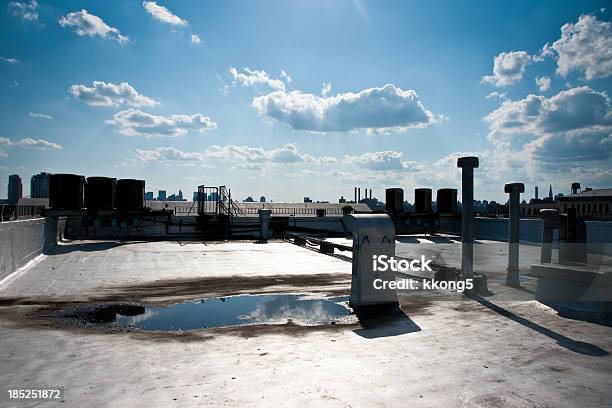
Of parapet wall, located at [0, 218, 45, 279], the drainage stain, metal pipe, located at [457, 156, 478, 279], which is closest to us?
the drainage stain

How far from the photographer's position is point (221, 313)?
9.06m

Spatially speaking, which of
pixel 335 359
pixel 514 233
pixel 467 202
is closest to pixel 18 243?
pixel 335 359

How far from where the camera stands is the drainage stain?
26.8 feet

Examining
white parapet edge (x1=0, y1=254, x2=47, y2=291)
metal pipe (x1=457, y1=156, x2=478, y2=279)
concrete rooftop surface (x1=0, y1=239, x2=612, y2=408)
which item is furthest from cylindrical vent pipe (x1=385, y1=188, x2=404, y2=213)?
concrete rooftop surface (x1=0, y1=239, x2=612, y2=408)

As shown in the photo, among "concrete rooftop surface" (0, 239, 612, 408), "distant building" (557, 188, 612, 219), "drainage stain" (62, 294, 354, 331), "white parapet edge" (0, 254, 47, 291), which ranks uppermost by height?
"distant building" (557, 188, 612, 219)

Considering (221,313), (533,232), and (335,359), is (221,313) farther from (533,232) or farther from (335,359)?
(533,232)

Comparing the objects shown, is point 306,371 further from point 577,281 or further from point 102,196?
point 102,196

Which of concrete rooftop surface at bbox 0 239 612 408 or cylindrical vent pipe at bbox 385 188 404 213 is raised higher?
cylindrical vent pipe at bbox 385 188 404 213

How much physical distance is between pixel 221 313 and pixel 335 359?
3.78 metres

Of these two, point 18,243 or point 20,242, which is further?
point 20,242

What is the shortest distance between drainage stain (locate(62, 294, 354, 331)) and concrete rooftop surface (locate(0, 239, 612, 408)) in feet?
1.68

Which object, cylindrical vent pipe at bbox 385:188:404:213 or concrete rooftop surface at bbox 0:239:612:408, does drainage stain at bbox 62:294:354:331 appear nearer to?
concrete rooftop surface at bbox 0:239:612:408

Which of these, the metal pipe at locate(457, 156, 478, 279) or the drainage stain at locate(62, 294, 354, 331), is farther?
the metal pipe at locate(457, 156, 478, 279)

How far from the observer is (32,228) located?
695 inches
